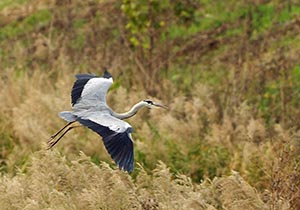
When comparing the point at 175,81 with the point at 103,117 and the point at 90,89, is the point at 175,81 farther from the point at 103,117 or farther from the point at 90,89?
the point at 103,117

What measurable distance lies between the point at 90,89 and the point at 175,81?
504 centimetres

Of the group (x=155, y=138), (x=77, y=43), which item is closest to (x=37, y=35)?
(x=77, y=43)

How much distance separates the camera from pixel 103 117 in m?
7.57

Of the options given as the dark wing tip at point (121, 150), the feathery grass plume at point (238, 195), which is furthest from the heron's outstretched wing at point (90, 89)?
the feathery grass plume at point (238, 195)

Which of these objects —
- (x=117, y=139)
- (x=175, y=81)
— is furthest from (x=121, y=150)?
(x=175, y=81)

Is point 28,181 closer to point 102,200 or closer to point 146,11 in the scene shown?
point 102,200

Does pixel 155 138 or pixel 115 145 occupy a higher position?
pixel 115 145

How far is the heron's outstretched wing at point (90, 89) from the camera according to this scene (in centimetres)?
828

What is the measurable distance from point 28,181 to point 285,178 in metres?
2.35

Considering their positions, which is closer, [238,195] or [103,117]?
[238,195]

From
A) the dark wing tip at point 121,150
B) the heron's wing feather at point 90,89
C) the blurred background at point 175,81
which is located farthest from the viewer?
the blurred background at point 175,81

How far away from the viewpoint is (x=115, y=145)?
6.94 meters

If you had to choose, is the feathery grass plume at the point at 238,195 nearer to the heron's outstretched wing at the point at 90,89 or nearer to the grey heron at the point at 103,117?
the grey heron at the point at 103,117

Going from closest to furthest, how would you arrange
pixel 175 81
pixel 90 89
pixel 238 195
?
1. pixel 238 195
2. pixel 90 89
3. pixel 175 81
